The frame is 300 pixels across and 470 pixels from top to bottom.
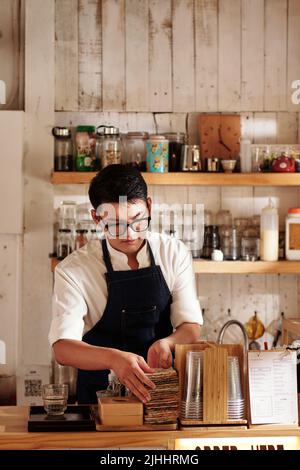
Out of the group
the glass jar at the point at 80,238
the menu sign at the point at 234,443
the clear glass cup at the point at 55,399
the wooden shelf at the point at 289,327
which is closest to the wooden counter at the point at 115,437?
the menu sign at the point at 234,443

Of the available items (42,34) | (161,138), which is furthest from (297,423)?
(42,34)

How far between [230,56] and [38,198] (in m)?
1.37

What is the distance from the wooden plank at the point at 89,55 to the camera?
445 cm

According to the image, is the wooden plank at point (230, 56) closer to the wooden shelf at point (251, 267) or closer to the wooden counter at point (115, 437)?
the wooden shelf at point (251, 267)

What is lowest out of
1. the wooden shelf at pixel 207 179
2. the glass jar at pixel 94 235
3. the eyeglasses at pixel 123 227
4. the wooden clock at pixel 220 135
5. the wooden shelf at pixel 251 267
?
the wooden shelf at pixel 251 267

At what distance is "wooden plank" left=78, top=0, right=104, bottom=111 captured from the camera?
445cm

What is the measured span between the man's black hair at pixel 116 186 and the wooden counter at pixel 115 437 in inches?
35.4

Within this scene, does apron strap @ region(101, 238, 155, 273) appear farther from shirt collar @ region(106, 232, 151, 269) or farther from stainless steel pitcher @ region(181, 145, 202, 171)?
stainless steel pitcher @ region(181, 145, 202, 171)

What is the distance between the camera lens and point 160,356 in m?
2.64

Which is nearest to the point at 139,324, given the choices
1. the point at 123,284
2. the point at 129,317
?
the point at 129,317

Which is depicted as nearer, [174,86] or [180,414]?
[180,414]
